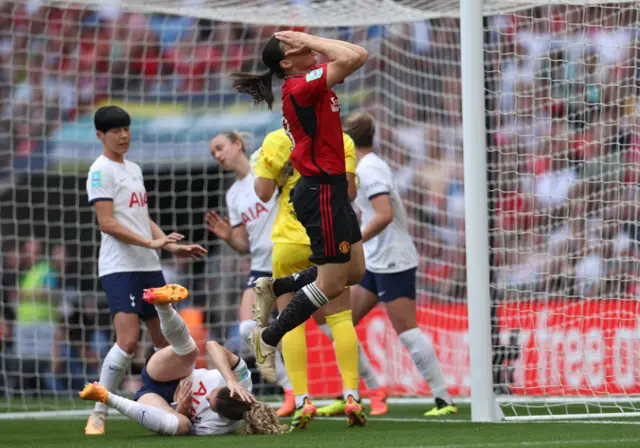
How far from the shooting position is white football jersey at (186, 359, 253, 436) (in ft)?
19.0

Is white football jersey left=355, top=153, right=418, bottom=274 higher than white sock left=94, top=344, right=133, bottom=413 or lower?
higher

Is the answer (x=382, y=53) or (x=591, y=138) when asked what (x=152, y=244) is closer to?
(x=591, y=138)

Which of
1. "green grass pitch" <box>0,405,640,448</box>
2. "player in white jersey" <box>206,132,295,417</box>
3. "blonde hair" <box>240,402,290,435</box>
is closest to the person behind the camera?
"green grass pitch" <box>0,405,640,448</box>

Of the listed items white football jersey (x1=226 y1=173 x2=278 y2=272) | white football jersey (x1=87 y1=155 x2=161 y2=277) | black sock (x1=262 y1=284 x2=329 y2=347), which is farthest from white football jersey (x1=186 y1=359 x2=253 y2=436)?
white football jersey (x1=226 y1=173 x2=278 y2=272)

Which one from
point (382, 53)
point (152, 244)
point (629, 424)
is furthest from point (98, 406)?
point (382, 53)

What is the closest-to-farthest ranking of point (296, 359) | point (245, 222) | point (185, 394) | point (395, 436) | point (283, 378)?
point (395, 436)
point (185, 394)
point (296, 359)
point (283, 378)
point (245, 222)

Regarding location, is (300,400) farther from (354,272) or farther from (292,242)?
(354,272)

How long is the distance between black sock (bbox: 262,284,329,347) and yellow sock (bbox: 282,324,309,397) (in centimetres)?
122

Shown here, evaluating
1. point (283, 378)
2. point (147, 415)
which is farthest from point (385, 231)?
point (147, 415)

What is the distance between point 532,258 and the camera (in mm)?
9164

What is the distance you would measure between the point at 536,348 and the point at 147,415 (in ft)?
11.6

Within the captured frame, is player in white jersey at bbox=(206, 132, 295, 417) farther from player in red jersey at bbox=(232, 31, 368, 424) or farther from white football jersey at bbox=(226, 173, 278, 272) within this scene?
player in red jersey at bbox=(232, 31, 368, 424)

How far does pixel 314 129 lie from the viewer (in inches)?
211

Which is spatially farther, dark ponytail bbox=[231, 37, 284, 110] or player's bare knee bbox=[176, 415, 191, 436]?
player's bare knee bbox=[176, 415, 191, 436]
